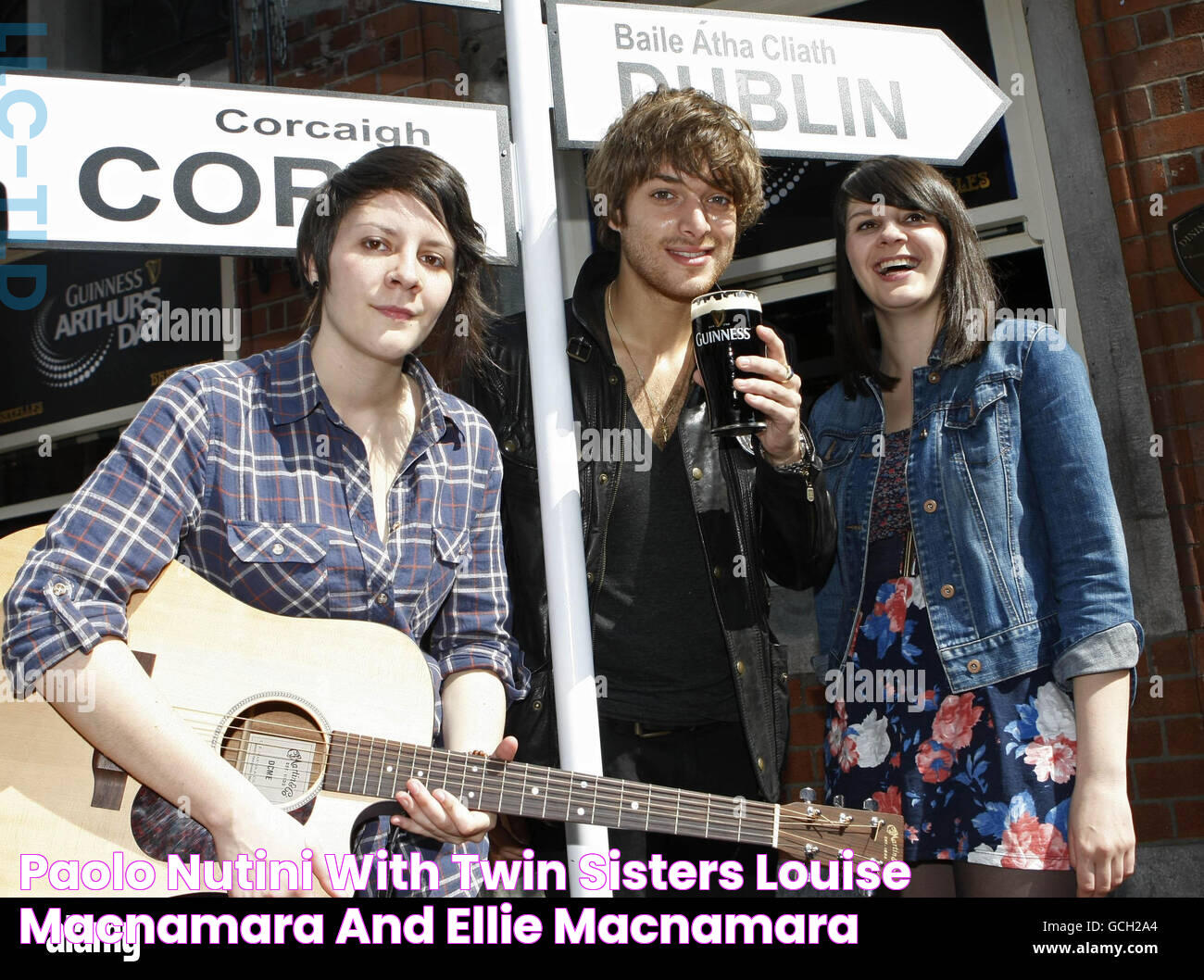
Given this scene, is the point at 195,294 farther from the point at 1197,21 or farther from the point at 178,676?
the point at 1197,21

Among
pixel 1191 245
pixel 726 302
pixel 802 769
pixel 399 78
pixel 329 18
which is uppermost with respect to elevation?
pixel 329 18

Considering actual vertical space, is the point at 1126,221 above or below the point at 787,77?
above

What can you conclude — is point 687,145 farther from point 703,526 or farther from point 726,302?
point 703,526

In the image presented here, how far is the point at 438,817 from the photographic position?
193cm

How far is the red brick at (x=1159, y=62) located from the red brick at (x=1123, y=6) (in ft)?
0.54

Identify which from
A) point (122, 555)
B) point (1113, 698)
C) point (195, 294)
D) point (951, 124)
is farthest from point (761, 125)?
point (195, 294)

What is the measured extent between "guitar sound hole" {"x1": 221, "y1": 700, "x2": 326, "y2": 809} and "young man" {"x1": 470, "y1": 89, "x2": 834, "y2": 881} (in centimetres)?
50

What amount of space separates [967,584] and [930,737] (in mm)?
339

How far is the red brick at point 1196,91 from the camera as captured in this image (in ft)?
13.5

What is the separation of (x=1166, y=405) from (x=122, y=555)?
372cm

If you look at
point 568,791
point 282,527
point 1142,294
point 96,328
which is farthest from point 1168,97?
point 96,328

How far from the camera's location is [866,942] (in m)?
1.79

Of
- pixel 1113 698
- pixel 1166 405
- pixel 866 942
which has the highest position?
pixel 1166 405

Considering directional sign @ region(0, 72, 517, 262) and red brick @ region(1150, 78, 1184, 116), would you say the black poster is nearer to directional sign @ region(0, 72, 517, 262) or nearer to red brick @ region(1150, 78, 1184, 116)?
directional sign @ region(0, 72, 517, 262)
